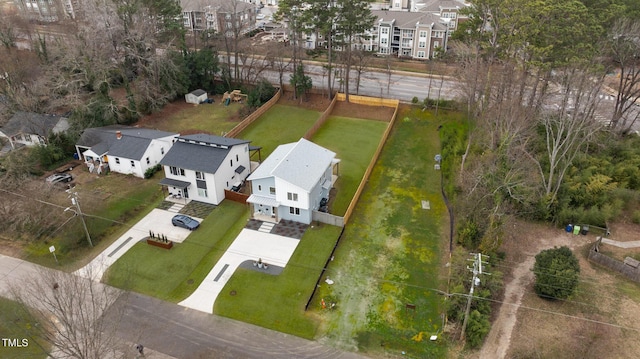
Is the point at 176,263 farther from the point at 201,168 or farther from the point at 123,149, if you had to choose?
the point at 123,149

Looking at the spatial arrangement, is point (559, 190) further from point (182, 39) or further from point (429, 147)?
point (182, 39)

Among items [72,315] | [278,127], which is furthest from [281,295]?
[278,127]

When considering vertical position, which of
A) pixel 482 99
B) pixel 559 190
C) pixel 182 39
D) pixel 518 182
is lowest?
pixel 559 190

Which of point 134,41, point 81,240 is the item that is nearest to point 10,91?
point 134,41

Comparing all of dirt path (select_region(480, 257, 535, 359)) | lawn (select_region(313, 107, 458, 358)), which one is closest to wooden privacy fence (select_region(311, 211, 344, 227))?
lawn (select_region(313, 107, 458, 358))

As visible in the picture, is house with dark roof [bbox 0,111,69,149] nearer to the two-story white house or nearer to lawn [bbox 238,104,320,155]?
lawn [bbox 238,104,320,155]
